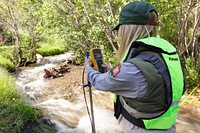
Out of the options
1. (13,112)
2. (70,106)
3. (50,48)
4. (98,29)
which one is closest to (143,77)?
(13,112)

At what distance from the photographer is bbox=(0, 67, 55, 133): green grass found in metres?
4.01

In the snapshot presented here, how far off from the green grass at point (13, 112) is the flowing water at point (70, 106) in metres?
0.67

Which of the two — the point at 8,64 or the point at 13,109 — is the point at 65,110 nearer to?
the point at 13,109

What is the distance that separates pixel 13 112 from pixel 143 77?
3.52 metres

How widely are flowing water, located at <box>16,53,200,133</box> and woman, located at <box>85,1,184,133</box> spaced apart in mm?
3402

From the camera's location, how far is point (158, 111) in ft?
5.12

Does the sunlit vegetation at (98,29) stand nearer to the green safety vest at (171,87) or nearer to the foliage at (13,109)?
the foliage at (13,109)

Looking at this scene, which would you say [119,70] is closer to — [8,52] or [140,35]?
[140,35]

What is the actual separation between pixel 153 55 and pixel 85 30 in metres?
7.66

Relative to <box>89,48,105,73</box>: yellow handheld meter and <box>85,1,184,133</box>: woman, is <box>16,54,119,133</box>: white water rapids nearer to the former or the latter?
<box>89,48,105,73</box>: yellow handheld meter

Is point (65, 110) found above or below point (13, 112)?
below

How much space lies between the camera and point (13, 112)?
4.34 meters

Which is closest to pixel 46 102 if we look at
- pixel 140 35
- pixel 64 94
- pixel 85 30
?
pixel 64 94

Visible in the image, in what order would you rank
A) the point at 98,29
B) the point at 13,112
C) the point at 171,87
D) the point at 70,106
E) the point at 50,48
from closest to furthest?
the point at 171,87
the point at 13,112
the point at 70,106
the point at 98,29
the point at 50,48
